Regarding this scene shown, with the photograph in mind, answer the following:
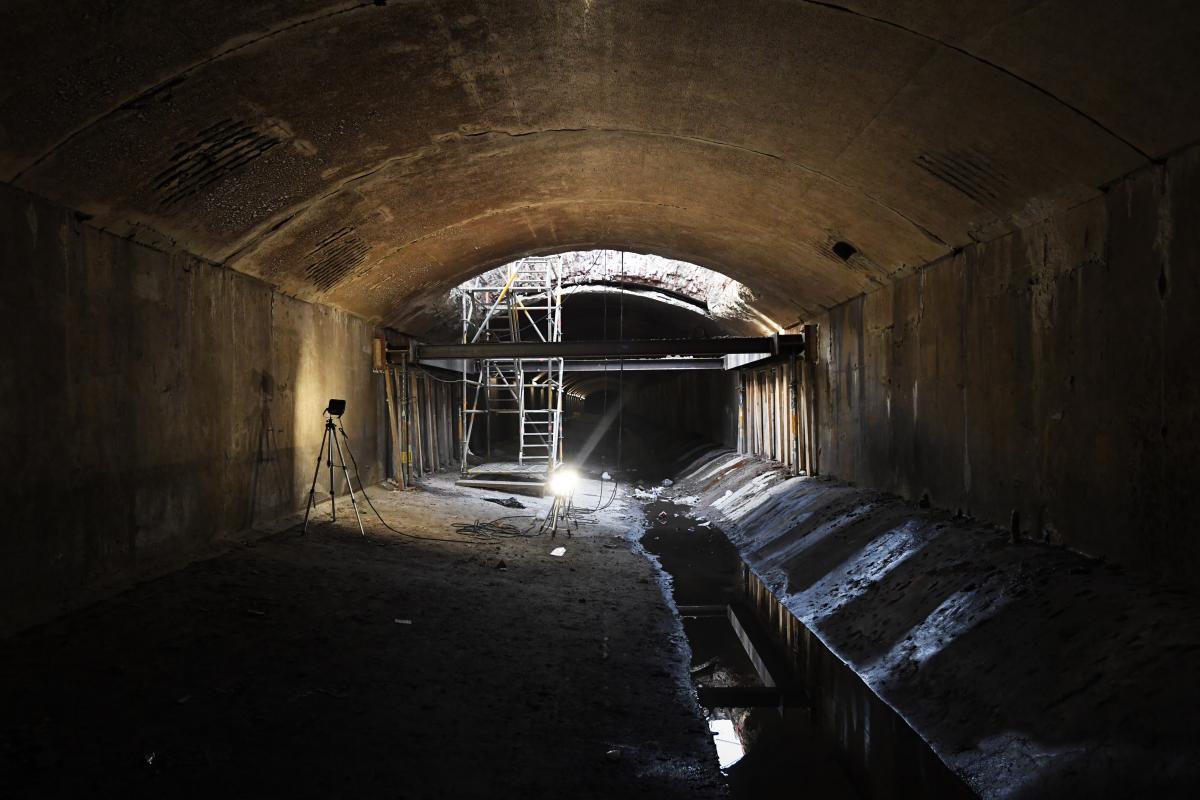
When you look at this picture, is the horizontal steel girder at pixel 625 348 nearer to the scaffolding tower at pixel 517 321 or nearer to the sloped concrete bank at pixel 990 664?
the scaffolding tower at pixel 517 321

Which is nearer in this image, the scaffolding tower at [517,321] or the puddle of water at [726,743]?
the puddle of water at [726,743]

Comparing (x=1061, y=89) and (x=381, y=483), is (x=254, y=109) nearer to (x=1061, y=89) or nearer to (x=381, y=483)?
(x=1061, y=89)

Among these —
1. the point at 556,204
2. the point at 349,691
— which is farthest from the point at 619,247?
the point at 349,691

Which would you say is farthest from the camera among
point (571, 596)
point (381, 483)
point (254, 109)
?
point (381, 483)

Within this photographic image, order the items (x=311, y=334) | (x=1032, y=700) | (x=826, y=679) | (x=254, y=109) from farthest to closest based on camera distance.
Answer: (x=311, y=334) → (x=826, y=679) → (x=254, y=109) → (x=1032, y=700)

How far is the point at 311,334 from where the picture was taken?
10695 mm

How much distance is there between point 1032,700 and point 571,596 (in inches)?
168

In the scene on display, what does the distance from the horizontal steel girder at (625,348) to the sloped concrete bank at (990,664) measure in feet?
17.0

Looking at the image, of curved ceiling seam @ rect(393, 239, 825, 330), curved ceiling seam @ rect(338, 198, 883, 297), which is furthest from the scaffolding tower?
curved ceiling seam @ rect(338, 198, 883, 297)

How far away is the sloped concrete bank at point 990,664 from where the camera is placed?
371cm

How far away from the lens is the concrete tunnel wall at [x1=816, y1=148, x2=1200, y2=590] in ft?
14.9

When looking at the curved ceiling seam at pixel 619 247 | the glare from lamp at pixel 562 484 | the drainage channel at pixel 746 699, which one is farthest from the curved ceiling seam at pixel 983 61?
the glare from lamp at pixel 562 484

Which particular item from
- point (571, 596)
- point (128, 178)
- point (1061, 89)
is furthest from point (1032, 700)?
point (128, 178)

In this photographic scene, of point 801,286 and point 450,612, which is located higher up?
point 801,286
